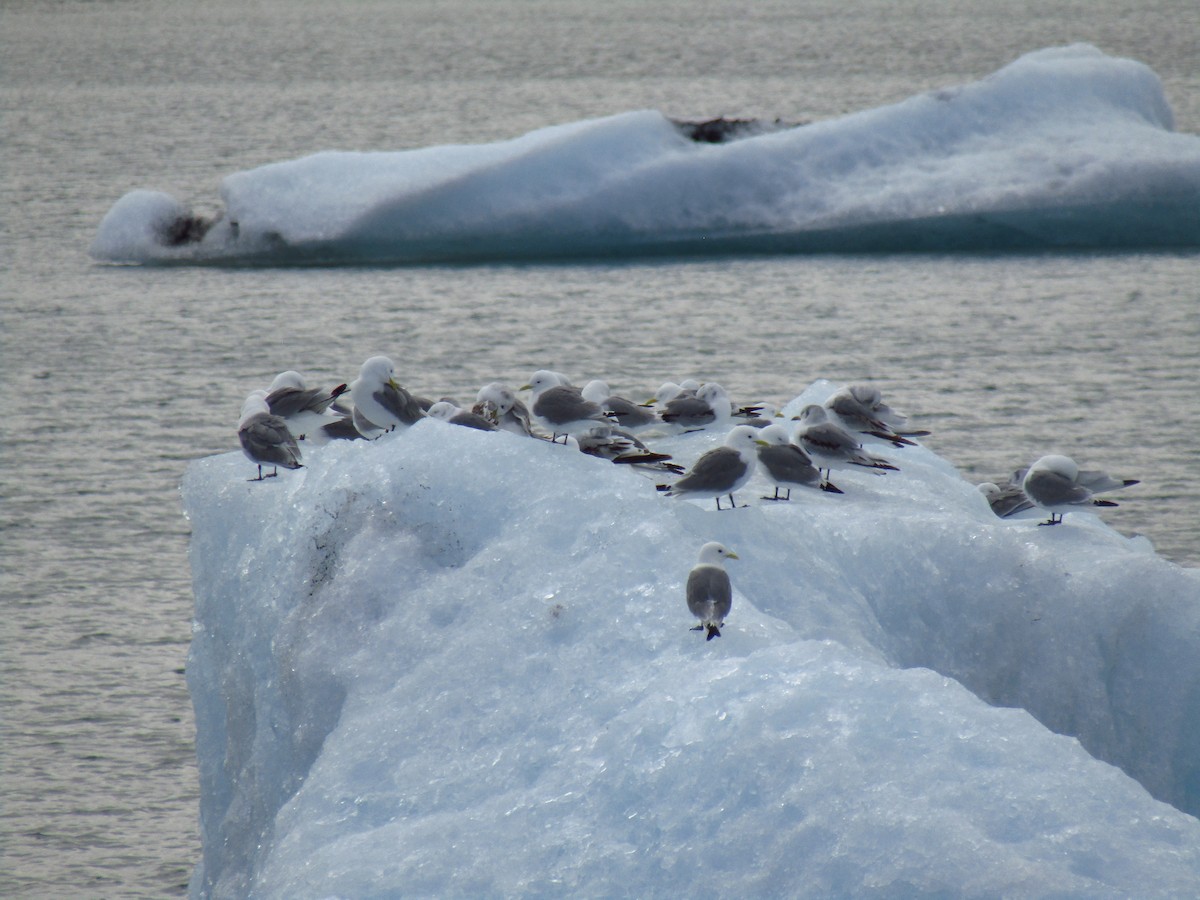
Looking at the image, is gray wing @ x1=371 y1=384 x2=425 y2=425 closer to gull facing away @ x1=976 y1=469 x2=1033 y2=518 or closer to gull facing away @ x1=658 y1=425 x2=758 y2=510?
gull facing away @ x1=658 y1=425 x2=758 y2=510

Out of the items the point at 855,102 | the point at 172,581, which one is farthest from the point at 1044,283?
the point at 855,102

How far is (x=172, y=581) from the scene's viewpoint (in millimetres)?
10258

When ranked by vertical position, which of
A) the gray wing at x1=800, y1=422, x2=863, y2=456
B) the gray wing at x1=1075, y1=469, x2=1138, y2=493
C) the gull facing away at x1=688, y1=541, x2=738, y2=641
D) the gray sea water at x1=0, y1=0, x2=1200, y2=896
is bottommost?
the gray sea water at x1=0, y1=0, x2=1200, y2=896

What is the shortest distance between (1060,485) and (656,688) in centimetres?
294

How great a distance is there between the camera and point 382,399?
262 inches

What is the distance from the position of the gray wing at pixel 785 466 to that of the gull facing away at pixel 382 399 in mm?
1533

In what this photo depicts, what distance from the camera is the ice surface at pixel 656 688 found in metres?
3.69

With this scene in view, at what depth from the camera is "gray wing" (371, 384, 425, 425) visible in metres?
6.66

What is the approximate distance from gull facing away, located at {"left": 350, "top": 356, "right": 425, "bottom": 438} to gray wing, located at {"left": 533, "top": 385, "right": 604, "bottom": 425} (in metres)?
0.59

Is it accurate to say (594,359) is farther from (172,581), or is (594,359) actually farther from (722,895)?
(722,895)

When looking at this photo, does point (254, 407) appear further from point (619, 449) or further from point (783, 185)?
point (783, 185)

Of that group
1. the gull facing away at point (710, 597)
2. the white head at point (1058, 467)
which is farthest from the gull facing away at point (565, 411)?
the gull facing away at point (710, 597)

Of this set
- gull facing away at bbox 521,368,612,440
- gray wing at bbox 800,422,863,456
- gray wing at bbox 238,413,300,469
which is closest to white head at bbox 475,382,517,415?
gull facing away at bbox 521,368,612,440

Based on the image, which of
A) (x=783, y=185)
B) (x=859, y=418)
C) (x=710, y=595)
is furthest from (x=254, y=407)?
(x=783, y=185)
